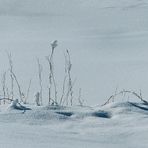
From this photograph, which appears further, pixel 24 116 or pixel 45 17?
pixel 45 17

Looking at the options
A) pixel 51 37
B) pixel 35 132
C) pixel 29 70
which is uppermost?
pixel 51 37

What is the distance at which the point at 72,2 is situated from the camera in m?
11.4

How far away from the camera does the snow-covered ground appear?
6.19ft

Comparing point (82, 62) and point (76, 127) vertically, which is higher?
point (82, 62)

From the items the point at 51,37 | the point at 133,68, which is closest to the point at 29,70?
the point at 133,68

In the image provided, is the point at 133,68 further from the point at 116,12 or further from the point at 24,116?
the point at 116,12

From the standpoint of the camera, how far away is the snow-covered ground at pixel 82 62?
1887mm

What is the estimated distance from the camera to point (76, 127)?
6.76ft

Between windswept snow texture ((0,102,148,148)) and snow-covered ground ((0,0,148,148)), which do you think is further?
snow-covered ground ((0,0,148,148))

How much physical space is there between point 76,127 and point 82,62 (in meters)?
4.04

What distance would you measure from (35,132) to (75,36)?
594 centimetres

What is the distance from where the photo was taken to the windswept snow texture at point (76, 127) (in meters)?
1.75

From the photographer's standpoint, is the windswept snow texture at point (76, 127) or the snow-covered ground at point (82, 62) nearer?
the windswept snow texture at point (76, 127)

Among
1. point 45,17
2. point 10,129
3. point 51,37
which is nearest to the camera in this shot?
point 10,129
